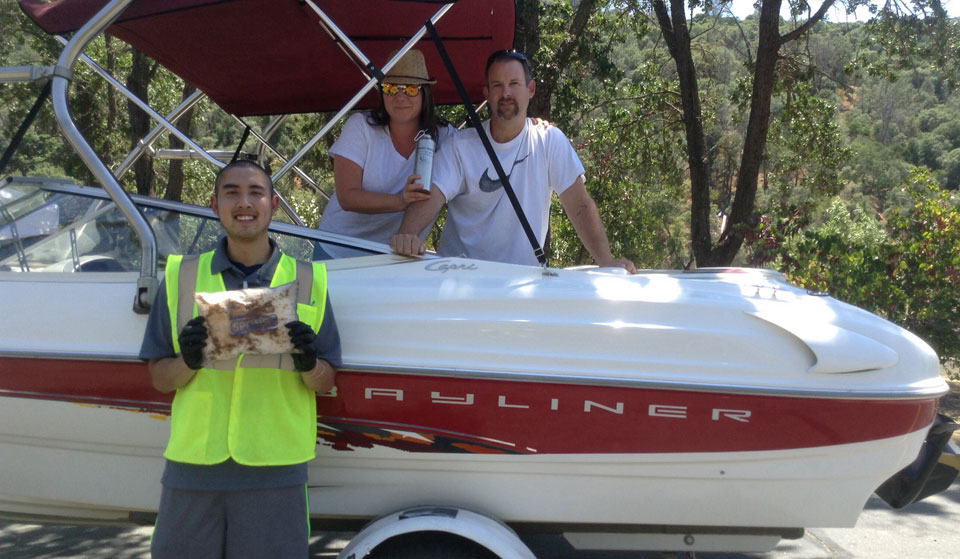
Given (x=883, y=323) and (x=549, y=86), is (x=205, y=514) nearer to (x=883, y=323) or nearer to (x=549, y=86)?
(x=883, y=323)

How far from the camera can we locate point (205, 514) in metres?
2.32

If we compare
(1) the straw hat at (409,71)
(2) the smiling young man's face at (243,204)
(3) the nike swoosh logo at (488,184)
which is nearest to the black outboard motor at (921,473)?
(3) the nike swoosh logo at (488,184)

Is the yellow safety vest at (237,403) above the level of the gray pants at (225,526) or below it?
above

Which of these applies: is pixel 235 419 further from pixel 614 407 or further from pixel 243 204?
pixel 614 407

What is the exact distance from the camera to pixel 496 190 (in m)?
3.49

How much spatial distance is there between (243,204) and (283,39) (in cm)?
152

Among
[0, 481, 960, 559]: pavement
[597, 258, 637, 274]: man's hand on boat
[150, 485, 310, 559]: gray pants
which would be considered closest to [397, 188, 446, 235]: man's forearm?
[597, 258, 637, 274]: man's hand on boat

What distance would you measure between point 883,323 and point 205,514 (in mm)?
2224

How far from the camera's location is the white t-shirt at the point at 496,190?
3496 millimetres

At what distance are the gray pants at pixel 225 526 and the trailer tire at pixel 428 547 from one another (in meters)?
0.34

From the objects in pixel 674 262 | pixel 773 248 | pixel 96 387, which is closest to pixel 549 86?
pixel 773 248

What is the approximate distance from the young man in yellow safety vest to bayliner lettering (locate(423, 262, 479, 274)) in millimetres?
529

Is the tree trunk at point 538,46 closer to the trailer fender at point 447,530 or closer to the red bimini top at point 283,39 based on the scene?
the red bimini top at point 283,39

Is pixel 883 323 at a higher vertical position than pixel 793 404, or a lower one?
higher
